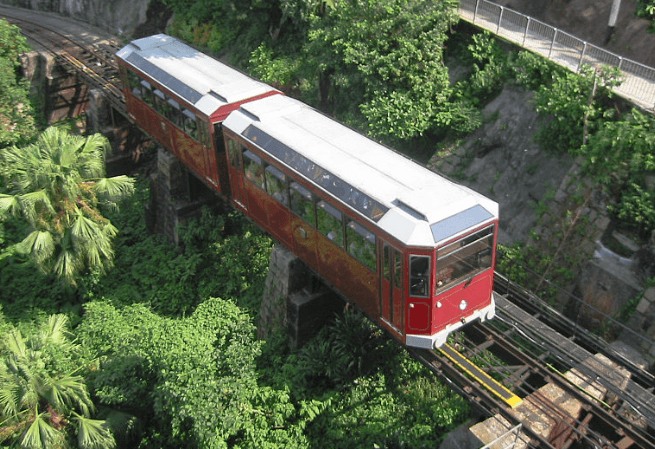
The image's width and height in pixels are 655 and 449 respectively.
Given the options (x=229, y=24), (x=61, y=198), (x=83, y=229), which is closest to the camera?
(x=61, y=198)

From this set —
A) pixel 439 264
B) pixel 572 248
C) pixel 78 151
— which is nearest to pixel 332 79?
pixel 78 151

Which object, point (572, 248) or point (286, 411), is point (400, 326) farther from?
point (572, 248)

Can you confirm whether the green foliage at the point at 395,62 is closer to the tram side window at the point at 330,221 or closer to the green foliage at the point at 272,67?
the green foliage at the point at 272,67

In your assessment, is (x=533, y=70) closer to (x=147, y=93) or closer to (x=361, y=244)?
(x=361, y=244)

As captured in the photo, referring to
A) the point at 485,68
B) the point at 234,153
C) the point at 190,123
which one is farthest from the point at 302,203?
the point at 485,68

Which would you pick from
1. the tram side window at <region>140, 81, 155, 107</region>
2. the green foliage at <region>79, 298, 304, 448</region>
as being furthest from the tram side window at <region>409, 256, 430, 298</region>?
the tram side window at <region>140, 81, 155, 107</region>

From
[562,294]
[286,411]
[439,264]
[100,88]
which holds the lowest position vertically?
[286,411]

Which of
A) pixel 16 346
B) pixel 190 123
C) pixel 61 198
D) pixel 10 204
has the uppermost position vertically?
pixel 190 123
